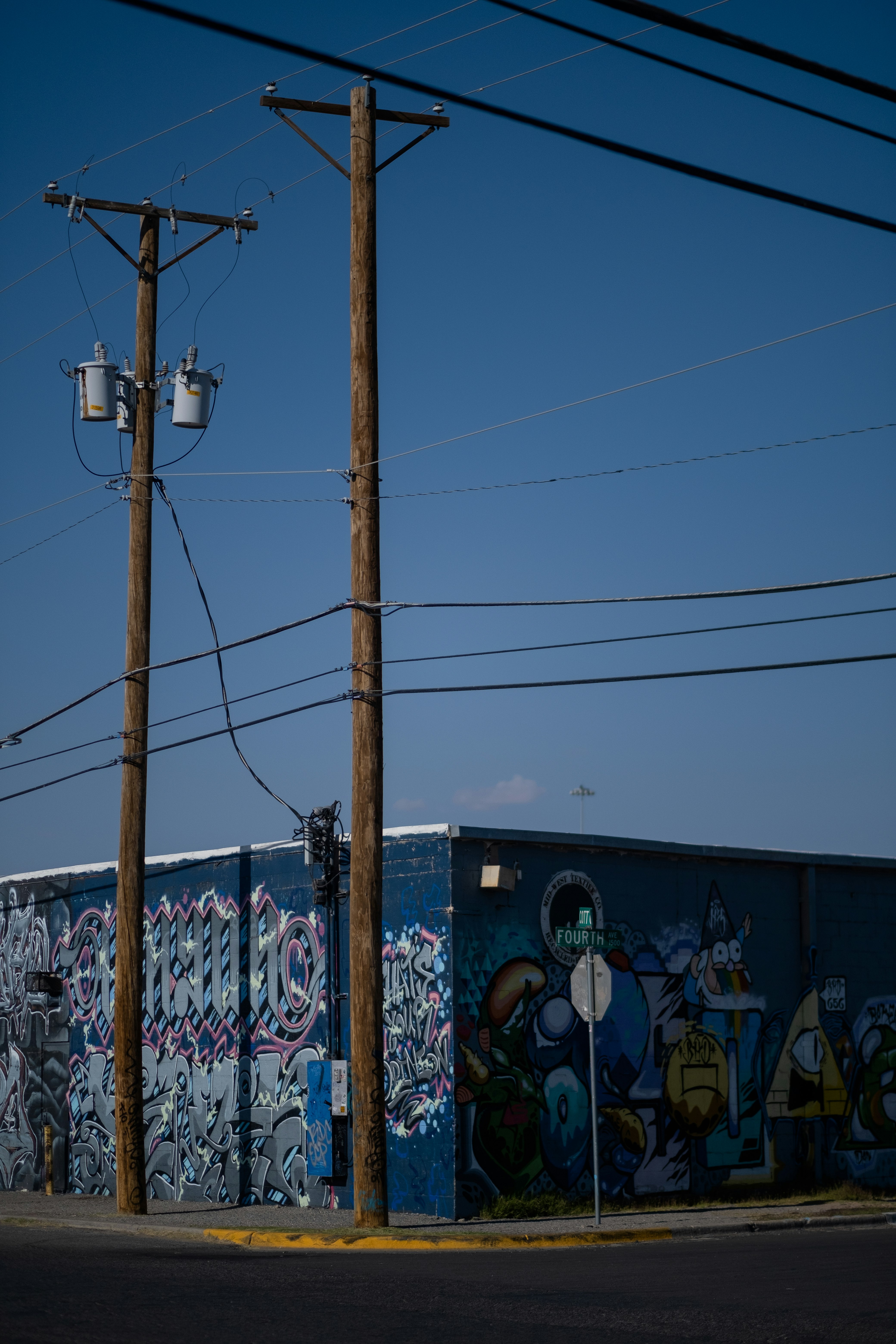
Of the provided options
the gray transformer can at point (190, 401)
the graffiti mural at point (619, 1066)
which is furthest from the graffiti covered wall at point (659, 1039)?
the gray transformer can at point (190, 401)

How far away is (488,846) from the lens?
18594 mm

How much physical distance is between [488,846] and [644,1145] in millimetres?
4708

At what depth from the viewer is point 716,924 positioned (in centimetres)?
2097

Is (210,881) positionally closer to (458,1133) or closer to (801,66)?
(458,1133)

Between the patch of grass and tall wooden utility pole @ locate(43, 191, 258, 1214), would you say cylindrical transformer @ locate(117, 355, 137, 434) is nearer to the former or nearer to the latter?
tall wooden utility pole @ locate(43, 191, 258, 1214)

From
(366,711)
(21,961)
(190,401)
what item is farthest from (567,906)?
(21,961)

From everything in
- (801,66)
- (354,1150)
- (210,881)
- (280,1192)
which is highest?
(801,66)

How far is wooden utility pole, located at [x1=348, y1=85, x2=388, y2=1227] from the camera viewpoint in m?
15.6

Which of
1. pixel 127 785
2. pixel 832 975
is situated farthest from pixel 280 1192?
pixel 832 975

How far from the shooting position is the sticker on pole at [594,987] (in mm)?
16359

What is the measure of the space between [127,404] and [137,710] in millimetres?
4138

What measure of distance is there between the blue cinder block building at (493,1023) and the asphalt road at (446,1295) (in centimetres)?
405

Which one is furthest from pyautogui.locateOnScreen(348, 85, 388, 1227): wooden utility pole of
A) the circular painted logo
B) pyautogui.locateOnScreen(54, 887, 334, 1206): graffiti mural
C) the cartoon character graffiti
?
the cartoon character graffiti

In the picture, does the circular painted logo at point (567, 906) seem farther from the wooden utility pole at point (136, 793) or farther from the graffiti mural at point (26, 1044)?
the graffiti mural at point (26, 1044)
